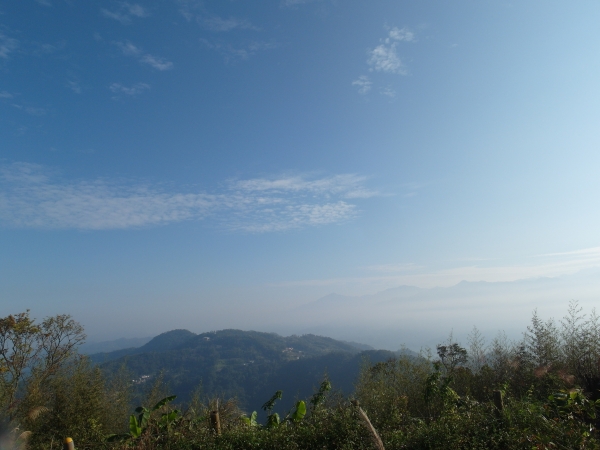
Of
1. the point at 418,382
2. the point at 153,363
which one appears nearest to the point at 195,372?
the point at 153,363

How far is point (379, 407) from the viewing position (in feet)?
25.6

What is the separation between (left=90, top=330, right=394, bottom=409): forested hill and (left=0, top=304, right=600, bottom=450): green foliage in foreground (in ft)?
135

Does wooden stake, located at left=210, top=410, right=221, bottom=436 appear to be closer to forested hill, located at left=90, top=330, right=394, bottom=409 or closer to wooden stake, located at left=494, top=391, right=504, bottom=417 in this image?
wooden stake, located at left=494, top=391, right=504, bottom=417

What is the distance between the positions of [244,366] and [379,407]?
105 metres

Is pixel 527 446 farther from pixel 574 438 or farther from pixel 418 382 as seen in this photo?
pixel 418 382

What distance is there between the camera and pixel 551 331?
11.8 meters

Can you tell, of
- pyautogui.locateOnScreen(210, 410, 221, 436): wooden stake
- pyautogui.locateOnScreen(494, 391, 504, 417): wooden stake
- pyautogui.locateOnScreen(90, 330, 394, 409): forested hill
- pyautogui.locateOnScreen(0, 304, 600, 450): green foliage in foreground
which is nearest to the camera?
pyautogui.locateOnScreen(0, 304, 600, 450): green foliage in foreground

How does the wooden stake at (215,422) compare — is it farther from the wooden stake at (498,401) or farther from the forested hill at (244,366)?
the forested hill at (244,366)

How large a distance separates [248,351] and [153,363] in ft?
122

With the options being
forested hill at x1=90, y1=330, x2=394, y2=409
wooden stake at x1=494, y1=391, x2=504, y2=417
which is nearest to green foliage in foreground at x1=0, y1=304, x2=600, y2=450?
wooden stake at x1=494, y1=391, x2=504, y2=417

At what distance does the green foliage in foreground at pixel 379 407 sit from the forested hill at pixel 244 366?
41.1 meters

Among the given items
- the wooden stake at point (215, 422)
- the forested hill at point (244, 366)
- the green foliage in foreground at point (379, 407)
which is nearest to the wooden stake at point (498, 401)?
the green foliage in foreground at point (379, 407)

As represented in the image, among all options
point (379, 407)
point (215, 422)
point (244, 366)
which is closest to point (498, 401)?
point (379, 407)

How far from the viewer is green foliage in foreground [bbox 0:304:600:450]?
534cm
